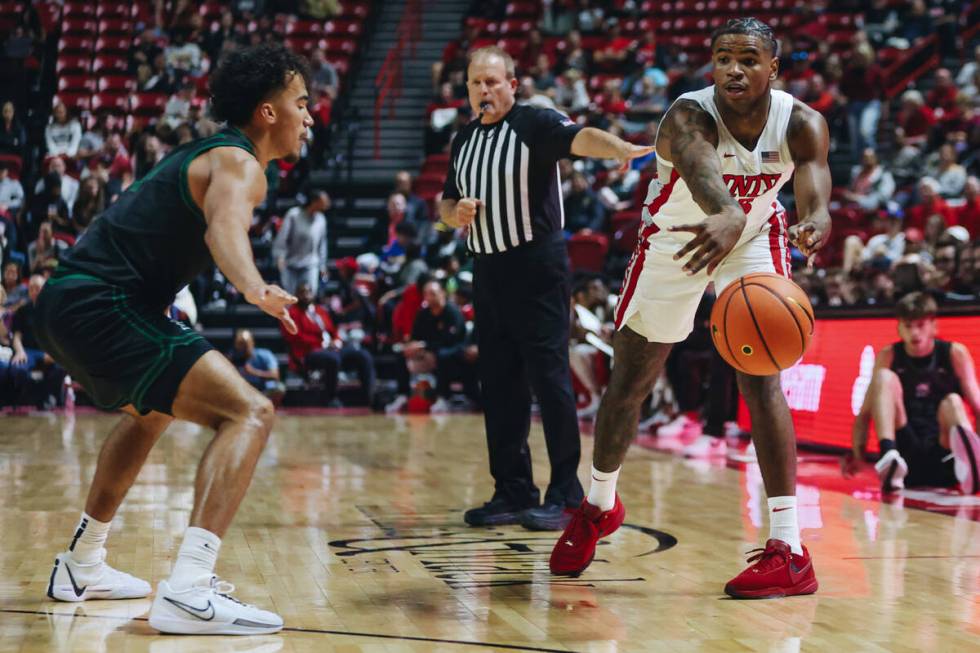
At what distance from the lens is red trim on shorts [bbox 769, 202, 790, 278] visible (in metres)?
3.95

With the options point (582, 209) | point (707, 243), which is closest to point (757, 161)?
point (707, 243)

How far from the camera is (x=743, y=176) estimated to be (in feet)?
12.7

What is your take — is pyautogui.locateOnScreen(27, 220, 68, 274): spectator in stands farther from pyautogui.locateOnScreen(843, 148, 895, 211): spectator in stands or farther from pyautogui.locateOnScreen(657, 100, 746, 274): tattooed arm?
pyautogui.locateOnScreen(657, 100, 746, 274): tattooed arm

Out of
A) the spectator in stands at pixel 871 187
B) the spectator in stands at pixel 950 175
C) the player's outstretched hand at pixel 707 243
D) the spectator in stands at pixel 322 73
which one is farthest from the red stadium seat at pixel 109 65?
the player's outstretched hand at pixel 707 243

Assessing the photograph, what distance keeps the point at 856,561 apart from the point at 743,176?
4.78 ft

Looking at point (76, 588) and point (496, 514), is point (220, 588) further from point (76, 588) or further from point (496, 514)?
point (496, 514)

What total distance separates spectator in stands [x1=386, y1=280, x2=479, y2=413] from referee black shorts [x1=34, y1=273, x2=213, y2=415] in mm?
8848

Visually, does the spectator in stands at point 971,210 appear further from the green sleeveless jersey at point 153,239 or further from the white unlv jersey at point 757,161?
the green sleeveless jersey at point 153,239

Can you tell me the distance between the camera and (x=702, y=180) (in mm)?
3543

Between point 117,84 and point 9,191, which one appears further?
point 117,84

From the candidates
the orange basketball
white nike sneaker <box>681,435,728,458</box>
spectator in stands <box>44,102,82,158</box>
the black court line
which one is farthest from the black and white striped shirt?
spectator in stands <box>44,102,82,158</box>

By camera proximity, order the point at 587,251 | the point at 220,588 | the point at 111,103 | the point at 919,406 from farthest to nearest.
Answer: the point at 111,103 < the point at 587,251 < the point at 919,406 < the point at 220,588

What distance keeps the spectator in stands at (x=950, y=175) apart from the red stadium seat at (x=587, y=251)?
372 centimetres

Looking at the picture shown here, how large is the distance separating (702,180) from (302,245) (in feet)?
33.7
